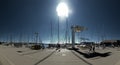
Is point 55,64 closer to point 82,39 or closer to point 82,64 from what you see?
point 82,64

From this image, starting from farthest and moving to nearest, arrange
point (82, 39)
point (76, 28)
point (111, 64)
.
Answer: point (82, 39) → point (76, 28) → point (111, 64)

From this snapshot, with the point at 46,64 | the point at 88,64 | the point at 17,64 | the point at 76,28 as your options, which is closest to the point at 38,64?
the point at 46,64

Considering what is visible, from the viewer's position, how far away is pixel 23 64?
18.0 metres

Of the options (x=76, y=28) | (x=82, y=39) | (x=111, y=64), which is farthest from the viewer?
(x=82, y=39)

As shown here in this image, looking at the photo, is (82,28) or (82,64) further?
(82,28)

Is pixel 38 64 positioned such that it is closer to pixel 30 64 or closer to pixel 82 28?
pixel 30 64

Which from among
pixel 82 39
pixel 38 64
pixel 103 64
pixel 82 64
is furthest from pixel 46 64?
pixel 82 39

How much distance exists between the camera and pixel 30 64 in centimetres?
1795

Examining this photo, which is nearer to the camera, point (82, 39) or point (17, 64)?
point (17, 64)

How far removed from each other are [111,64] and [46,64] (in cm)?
620

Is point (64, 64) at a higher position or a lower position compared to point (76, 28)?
lower

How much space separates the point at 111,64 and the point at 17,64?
8.96 meters

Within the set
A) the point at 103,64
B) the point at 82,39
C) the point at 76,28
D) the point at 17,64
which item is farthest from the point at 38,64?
the point at 82,39

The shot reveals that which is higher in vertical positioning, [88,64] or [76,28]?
[76,28]
